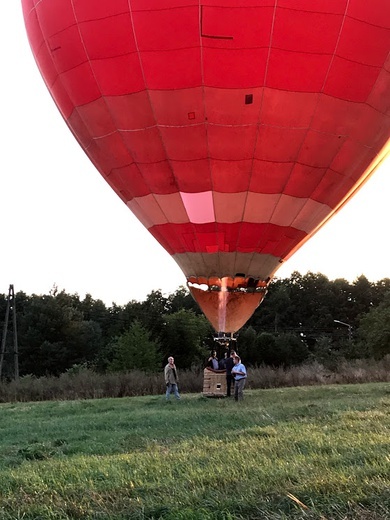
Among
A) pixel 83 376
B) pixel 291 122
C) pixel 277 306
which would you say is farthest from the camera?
pixel 277 306

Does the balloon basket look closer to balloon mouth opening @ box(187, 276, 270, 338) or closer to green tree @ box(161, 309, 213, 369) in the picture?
balloon mouth opening @ box(187, 276, 270, 338)

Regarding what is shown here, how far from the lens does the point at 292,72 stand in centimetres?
1023

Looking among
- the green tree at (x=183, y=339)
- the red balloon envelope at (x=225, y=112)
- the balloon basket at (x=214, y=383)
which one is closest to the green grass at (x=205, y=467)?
the red balloon envelope at (x=225, y=112)

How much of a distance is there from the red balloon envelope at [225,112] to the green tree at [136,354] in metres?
27.0

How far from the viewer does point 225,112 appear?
412 inches

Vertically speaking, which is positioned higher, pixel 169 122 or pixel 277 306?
pixel 277 306

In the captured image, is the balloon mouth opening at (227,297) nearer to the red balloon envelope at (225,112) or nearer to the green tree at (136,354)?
the red balloon envelope at (225,112)

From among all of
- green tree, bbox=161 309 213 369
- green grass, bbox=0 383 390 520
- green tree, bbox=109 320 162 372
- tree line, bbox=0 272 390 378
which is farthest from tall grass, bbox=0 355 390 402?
green tree, bbox=161 309 213 369

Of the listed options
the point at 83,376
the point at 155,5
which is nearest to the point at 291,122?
the point at 155,5

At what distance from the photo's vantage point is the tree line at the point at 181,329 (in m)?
42.9

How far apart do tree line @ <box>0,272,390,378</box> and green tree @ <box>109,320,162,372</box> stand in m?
0.05

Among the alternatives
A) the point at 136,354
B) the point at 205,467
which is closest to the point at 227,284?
the point at 205,467

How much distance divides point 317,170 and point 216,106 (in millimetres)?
→ 1964

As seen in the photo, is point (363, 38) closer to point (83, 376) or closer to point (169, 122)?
point (169, 122)
